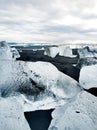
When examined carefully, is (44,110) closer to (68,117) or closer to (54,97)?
(54,97)

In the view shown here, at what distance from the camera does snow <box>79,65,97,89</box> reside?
254 centimetres

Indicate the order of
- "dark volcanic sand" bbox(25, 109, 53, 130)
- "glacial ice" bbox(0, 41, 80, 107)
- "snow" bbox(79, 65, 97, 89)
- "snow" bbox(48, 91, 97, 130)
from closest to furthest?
"snow" bbox(48, 91, 97, 130) < "dark volcanic sand" bbox(25, 109, 53, 130) < "glacial ice" bbox(0, 41, 80, 107) < "snow" bbox(79, 65, 97, 89)

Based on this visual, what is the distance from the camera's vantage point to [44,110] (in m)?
2.29

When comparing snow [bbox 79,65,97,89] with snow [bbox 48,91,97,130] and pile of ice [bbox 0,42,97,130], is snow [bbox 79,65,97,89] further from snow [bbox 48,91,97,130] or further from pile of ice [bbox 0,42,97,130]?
snow [bbox 48,91,97,130]

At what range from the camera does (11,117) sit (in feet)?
6.23

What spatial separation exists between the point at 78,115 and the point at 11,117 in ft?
1.79

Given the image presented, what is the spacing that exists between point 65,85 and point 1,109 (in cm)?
82

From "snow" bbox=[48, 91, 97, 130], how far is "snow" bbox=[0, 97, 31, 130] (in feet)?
0.78

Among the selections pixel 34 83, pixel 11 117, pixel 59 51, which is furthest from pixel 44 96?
pixel 59 51

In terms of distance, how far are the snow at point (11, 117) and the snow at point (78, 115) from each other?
0.24 metres

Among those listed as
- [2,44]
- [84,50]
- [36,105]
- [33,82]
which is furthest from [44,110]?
[84,50]

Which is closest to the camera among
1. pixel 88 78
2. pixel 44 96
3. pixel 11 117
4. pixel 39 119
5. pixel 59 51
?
pixel 11 117

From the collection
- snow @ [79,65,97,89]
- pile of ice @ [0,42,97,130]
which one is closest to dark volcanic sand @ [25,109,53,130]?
pile of ice @ [0,42,97,130]

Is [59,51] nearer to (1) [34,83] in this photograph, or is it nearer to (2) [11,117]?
(1) [34,83]
